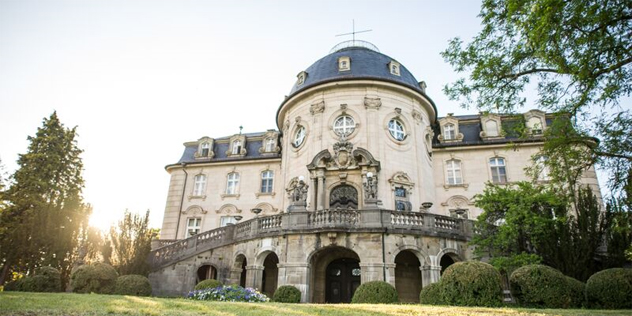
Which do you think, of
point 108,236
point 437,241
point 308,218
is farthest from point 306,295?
point 108,236

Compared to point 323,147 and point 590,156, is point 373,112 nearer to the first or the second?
point 323,147

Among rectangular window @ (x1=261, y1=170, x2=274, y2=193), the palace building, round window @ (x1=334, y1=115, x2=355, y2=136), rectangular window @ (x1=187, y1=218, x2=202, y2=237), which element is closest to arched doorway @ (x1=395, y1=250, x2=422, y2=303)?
the palace building

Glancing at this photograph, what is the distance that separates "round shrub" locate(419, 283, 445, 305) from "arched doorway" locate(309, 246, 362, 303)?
6537mm

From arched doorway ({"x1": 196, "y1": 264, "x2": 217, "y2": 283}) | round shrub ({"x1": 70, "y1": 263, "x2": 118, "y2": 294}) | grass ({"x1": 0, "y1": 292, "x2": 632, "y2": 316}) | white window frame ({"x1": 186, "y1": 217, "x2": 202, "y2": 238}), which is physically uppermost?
white window frame ({"x1": 186, "y1": 217, "x2": 202, "y2": 238})

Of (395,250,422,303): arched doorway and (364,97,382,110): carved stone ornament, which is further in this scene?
(364,97,382,110): carved stone ornament

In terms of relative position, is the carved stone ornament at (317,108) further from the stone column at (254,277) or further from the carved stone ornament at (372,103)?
the stone column at (254,277)

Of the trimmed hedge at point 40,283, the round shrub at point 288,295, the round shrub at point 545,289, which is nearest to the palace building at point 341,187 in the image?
the round shrub at point 288,295

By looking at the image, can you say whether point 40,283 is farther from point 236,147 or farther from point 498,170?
point 498,170

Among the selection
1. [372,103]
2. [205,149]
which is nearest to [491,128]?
[372,103]

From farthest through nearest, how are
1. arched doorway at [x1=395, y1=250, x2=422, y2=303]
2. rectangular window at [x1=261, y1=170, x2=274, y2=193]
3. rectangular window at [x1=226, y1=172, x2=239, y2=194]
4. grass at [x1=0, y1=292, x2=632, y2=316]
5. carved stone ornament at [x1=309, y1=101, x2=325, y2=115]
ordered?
rectangular window at [x1=226, y1=172, x2=239, y2=194]
rectangular window at [x1=261, y1=170, x2=274, y2=193]
carved stone ornament at [x1=309, y1=101, x2=325, y2=115]
arched doorway at [x1=395, y1=250, x2=422, y2=303]
grass at [x1=0, y1=292, x2=632, y2=316]

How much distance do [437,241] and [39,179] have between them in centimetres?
2490

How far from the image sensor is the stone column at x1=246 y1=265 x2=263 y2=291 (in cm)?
1873

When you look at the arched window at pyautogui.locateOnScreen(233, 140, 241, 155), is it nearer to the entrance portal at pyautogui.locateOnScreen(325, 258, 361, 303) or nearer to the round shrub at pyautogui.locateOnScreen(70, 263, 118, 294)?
the entrance portal at pyautogui.locateOnScreen(325, 258, 361, 303)

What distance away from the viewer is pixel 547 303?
1247 centimetres
